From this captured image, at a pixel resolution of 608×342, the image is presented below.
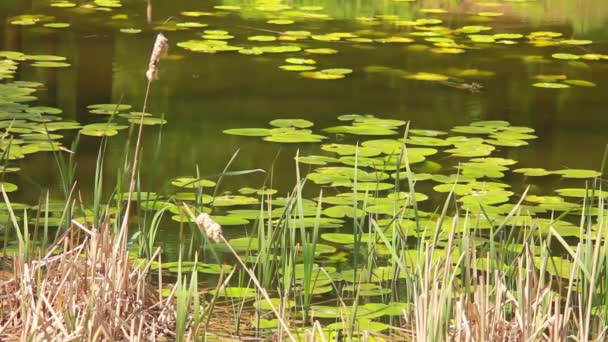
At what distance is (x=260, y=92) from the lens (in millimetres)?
6352

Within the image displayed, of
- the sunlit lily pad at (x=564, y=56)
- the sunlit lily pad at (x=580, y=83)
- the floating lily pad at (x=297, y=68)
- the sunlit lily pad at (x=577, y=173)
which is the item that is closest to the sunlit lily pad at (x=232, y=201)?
the sunlit lily pad at (x=577, y=173)

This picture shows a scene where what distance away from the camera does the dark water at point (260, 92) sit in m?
5.11

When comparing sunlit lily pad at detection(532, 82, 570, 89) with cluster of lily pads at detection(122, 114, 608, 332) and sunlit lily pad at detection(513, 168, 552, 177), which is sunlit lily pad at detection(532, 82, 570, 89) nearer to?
cluster of lily pads at detection(122, 114, 608, 332)

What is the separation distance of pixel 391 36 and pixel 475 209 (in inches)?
164

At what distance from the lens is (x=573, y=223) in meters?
4.37

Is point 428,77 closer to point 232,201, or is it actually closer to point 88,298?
point 232,201

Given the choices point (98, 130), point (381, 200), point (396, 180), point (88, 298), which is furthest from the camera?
point (98, 130)

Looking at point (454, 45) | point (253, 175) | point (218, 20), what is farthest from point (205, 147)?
point (218, 20)

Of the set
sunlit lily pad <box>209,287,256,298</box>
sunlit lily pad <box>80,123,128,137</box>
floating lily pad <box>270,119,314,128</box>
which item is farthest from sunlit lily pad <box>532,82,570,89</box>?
sunlit lily pad <box>209,287,256,298</box>

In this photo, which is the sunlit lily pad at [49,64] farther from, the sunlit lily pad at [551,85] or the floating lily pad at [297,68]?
the sunlit lily pad at [551,85]

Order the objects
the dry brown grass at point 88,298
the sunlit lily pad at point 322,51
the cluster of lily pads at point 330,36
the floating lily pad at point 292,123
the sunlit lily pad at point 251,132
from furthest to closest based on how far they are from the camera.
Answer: the sunlit lily pad at point 322,51 → the cluster of lily pads at point 330,36 → the floating lily pad at point 292,123 → the sunlit lily pad at point 251,132 → the dry brown grass at point 88,298

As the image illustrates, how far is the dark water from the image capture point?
5.11 metres

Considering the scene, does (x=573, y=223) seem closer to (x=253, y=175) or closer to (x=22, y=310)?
(x=253, y=175)

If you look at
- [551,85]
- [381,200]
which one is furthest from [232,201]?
[551,85]
